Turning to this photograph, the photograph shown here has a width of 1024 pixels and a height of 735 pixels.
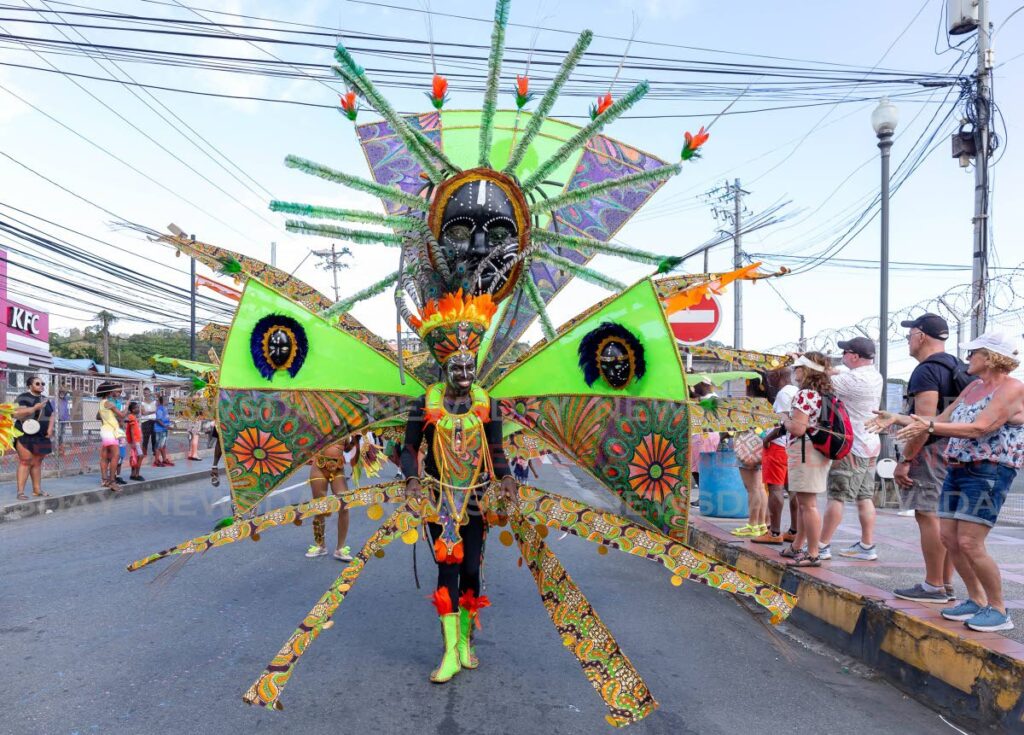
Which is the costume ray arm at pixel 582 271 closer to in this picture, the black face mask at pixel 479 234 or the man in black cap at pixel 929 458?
the black face mask at pixel 479 234

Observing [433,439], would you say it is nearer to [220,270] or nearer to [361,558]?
[361,558]

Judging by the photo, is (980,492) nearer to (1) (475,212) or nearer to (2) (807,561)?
(2) (807,561)

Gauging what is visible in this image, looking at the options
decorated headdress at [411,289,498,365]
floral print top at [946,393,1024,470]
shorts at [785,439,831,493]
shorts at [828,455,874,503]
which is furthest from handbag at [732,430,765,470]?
decorated headdress at [411,289,498,365]

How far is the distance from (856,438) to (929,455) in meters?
1.08

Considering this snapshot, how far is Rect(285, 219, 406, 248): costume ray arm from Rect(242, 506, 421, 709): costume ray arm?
4.91ft

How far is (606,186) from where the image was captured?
12.6ft

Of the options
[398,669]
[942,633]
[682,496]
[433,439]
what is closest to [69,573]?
[398,669]

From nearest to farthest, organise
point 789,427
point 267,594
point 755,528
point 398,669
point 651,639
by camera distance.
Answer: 1. point 398,669
2. point 651,639
3. point 789,427
4. point 267,594
5. point 755,528

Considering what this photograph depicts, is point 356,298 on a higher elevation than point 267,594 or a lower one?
higher

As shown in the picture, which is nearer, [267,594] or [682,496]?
[682,496]

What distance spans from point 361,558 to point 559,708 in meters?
1.21

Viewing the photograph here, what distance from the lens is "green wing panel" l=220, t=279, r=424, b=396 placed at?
3582 mm

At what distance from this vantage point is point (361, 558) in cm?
324

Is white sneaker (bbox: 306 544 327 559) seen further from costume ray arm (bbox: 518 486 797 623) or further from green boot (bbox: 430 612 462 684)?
costume ray arm (bbox: 518 486 797 623)
